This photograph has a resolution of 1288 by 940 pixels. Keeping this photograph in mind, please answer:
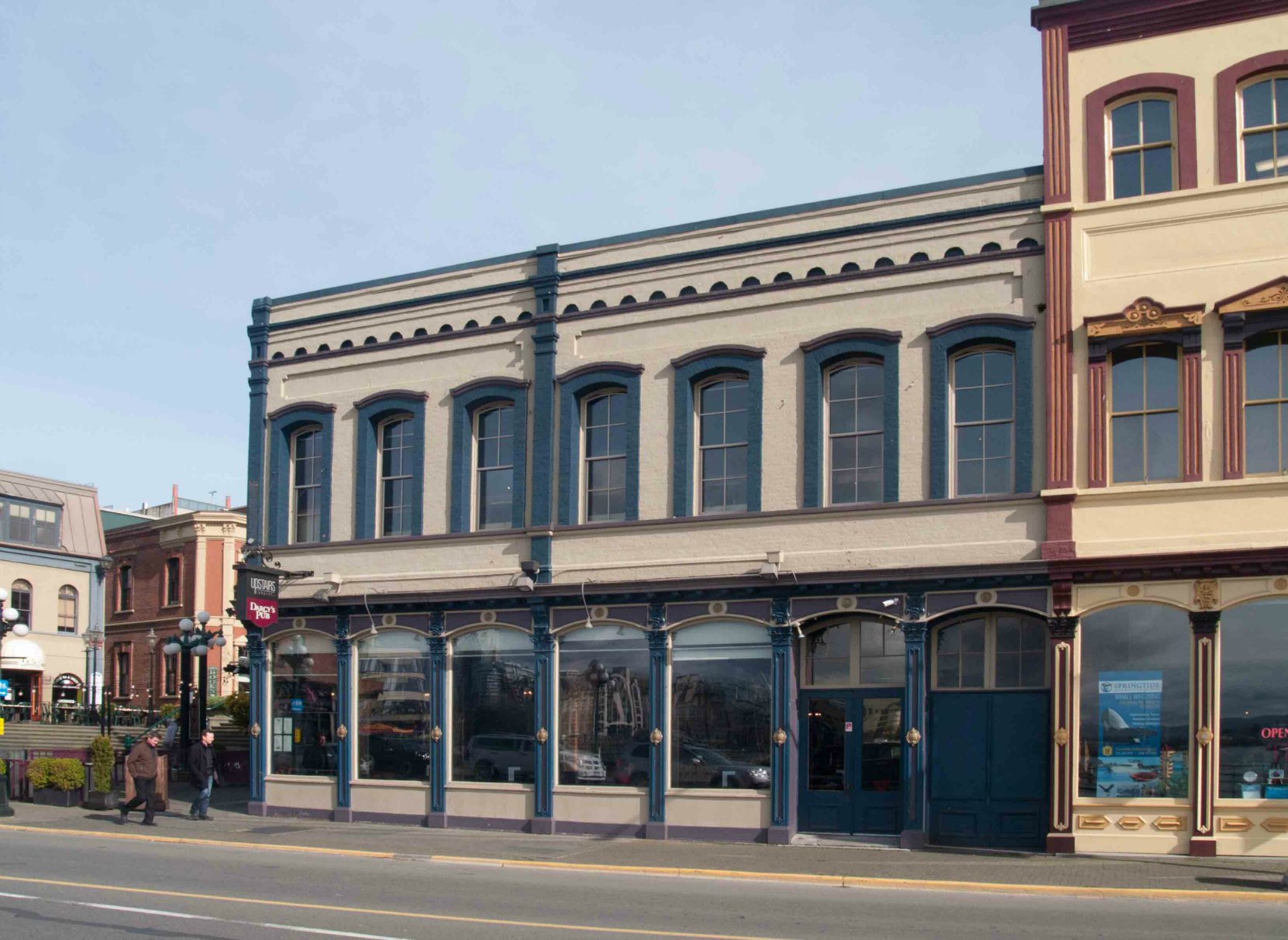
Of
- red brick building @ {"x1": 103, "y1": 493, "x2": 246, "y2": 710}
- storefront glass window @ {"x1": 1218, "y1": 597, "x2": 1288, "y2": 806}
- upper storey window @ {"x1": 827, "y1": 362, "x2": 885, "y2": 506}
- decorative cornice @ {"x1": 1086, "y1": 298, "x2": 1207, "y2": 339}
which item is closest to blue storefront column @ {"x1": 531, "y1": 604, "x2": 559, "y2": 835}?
upper storey window @ {"x1": 827, "y1": 362, "x2": 885, "y2": 506}

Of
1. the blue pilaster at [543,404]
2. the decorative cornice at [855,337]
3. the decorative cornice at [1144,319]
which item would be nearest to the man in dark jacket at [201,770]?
the blue pilaster at [543,404]

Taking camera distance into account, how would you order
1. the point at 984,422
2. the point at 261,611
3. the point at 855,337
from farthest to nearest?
1. the point at 261,611
2. the point at 855,337
3. the point at 984,422

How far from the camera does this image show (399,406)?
24.7 m

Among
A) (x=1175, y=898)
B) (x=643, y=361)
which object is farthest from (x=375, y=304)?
(x=1175, y=898)

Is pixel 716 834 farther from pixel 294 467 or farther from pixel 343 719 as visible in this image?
pixel 294 467

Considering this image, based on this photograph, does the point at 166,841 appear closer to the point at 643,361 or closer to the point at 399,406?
the point at 399,406

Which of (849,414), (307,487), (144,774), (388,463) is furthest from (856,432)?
(144,774)

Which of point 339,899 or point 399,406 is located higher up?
point 399,406

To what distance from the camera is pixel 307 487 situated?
25766 millimetres

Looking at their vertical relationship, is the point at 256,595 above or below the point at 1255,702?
above

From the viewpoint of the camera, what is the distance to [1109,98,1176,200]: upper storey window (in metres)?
19.1

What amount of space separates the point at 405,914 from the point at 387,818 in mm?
10577

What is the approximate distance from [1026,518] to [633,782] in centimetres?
708

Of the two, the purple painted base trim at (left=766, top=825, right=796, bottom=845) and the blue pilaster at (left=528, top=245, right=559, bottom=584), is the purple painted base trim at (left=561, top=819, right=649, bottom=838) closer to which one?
the purple painted base trim at (left=766, top=825, right=796, bottom=845)
